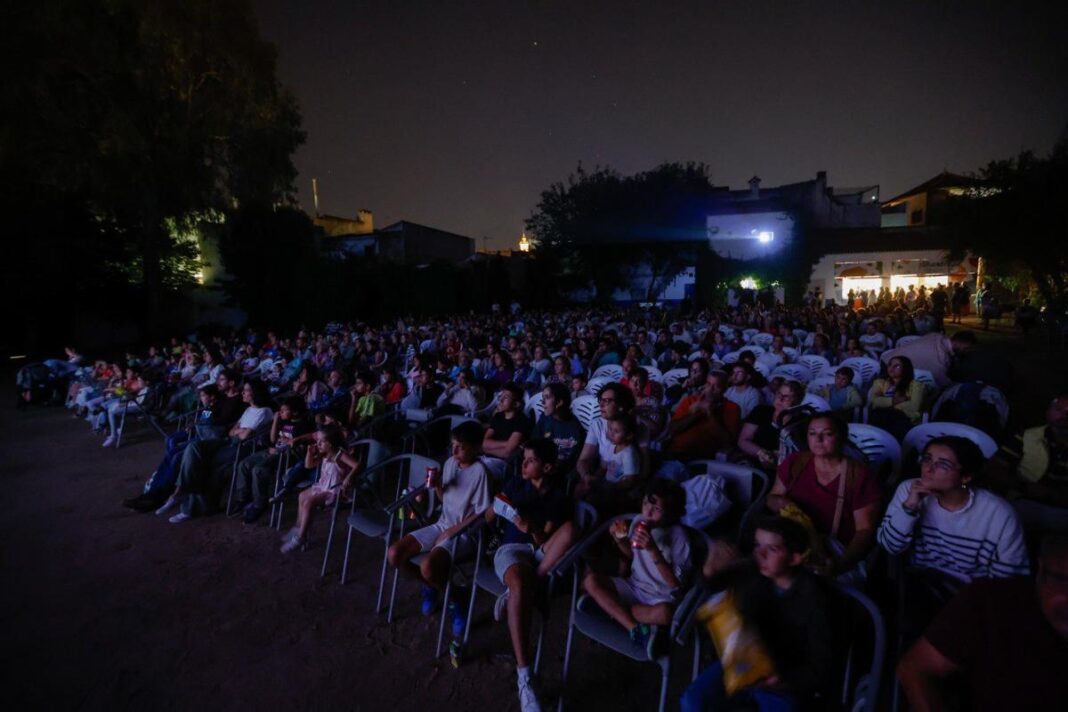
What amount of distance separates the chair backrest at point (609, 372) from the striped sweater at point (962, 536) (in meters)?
4.85

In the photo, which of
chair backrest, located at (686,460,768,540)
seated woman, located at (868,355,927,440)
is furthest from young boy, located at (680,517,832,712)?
seated woman, located at (868,355,927,440)

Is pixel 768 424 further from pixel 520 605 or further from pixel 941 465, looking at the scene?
pixel 520 605

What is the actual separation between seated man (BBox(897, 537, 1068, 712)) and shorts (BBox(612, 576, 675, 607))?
976 mm


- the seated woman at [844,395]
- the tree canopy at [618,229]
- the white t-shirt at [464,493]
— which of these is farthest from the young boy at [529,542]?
the tree canopy at [618,229]

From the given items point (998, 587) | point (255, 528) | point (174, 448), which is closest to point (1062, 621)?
point (998, 587)

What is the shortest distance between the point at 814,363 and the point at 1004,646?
638 centimetres

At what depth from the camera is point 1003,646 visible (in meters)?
1.62

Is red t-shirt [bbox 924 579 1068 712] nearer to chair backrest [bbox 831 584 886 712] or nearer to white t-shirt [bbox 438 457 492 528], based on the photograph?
chair backrest [bbox 831 584 886 712]

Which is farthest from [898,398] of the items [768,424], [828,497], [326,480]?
[326,480]

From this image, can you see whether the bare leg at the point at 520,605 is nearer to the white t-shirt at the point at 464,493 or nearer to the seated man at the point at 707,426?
the white t-shirt at the point at 464,493

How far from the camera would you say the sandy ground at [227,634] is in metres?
2.78

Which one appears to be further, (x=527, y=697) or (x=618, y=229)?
(x=618, y=229)

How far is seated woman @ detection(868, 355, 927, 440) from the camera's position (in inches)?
183

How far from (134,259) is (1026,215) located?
32.0 metres
